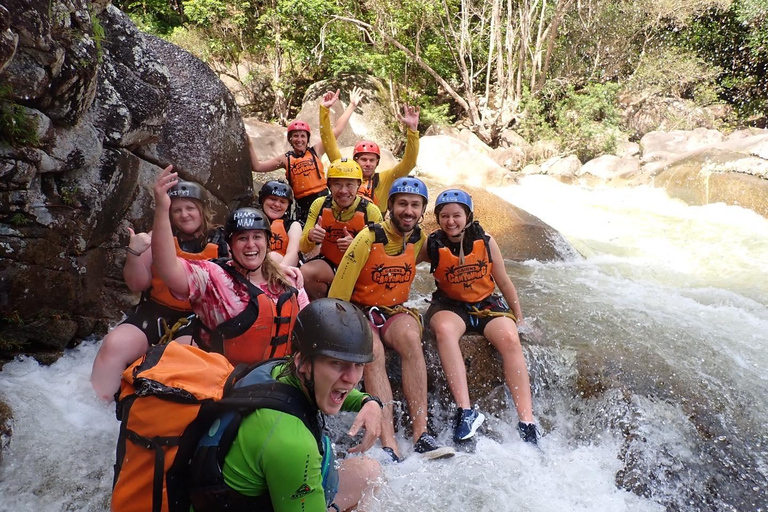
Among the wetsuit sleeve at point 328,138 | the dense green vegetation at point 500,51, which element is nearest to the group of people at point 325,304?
the wetsuit sleeve at point 328,138

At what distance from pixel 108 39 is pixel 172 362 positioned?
401 cm

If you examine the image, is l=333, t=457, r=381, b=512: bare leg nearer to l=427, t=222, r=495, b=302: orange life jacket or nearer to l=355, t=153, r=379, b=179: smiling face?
l=427, t=222, r=495, b=302: orange life jacket

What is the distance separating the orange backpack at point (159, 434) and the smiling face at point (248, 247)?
125 cm

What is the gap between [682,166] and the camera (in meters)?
12.2

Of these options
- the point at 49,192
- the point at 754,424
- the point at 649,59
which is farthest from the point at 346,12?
the point at 754,424

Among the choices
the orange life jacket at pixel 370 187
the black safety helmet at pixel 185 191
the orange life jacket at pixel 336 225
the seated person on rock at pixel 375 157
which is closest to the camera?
the black safety helmet at pixel 185 191

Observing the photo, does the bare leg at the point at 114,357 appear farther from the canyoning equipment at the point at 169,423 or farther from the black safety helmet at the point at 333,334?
the black safety helmet at the point at 333,334

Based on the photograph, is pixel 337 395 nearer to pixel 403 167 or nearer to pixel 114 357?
pixel 114 357

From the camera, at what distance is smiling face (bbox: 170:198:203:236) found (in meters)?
3.58

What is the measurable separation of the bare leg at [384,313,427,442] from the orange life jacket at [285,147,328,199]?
9.40ft

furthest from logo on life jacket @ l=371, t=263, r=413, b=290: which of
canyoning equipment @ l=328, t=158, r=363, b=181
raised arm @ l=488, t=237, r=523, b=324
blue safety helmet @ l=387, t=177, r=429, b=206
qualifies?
canyoning equipment @ l=328, t=158, r=363, b=181

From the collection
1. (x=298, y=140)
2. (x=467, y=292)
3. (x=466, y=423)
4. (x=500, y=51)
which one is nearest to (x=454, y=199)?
(x=467, y=292)

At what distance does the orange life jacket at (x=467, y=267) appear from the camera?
430 centimetres

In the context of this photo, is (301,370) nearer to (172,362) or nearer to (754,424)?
(172,362)
